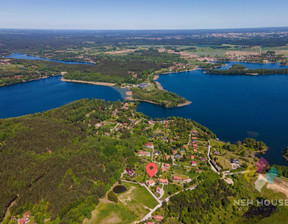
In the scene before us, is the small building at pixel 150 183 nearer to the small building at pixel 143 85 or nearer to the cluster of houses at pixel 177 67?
the small building at pixel 143 85

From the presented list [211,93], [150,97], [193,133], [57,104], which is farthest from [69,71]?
[193,133]

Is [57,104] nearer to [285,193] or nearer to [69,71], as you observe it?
[69,71]

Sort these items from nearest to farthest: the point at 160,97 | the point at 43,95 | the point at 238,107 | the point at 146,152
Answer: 1. the point at 146,152
2. the point at 238,107
3. the point at 160,97
4. the point at 43,95

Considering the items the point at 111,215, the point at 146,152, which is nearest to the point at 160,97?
the point at 146,152

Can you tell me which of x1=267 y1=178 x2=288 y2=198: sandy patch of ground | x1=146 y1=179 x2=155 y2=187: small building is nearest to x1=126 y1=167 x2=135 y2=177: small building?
x1=146 y1=179 x2=155 y2=187: small building

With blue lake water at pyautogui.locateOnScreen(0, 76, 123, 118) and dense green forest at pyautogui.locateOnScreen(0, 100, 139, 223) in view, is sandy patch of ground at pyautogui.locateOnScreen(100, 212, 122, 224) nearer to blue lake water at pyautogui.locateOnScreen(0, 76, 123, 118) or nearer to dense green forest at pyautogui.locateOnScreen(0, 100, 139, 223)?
dense green forest at pyautogui.locateOnScreen(0, 100, 139, 223)

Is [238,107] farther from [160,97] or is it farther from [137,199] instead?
[137,199]
